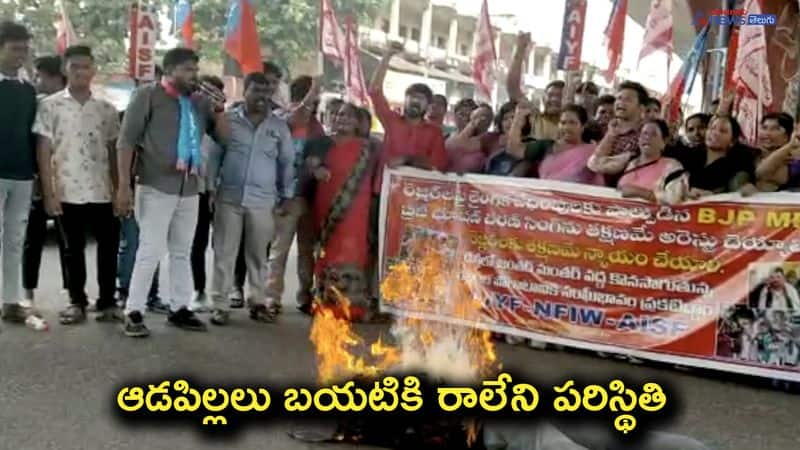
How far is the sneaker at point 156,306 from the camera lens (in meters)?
6.70

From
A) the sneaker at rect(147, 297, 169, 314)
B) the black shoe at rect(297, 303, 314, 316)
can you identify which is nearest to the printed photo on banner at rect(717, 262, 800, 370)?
the black shoe at rect(297, 303, 314, 316)

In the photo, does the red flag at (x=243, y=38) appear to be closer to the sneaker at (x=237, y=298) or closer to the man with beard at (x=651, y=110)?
the sneaker at (x=237, y=298)

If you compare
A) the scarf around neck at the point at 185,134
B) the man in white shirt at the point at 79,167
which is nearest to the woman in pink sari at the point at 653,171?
the scarf around neck at the point at 185,134

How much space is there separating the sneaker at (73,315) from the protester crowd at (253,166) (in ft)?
0.03

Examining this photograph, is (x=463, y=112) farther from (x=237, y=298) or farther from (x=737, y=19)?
(x=737, y=19)

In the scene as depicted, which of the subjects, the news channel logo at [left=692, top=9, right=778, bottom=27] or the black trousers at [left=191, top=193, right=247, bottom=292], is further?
the news channel logo at [left=692, top=9, right=778, bottom=27]

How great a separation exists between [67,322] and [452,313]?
2.73 meters

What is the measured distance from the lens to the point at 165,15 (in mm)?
22406

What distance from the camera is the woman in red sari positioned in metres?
6.79

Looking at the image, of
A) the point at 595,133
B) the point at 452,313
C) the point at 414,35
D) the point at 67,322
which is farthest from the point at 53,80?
the point at 414,35

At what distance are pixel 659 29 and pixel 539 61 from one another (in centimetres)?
4842

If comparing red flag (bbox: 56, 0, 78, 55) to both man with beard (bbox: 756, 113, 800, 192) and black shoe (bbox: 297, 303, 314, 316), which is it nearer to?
black shoe (bbox: 297, 303, 314, 316)

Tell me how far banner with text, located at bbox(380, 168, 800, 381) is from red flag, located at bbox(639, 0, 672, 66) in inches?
175

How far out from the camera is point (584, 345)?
5973mm
